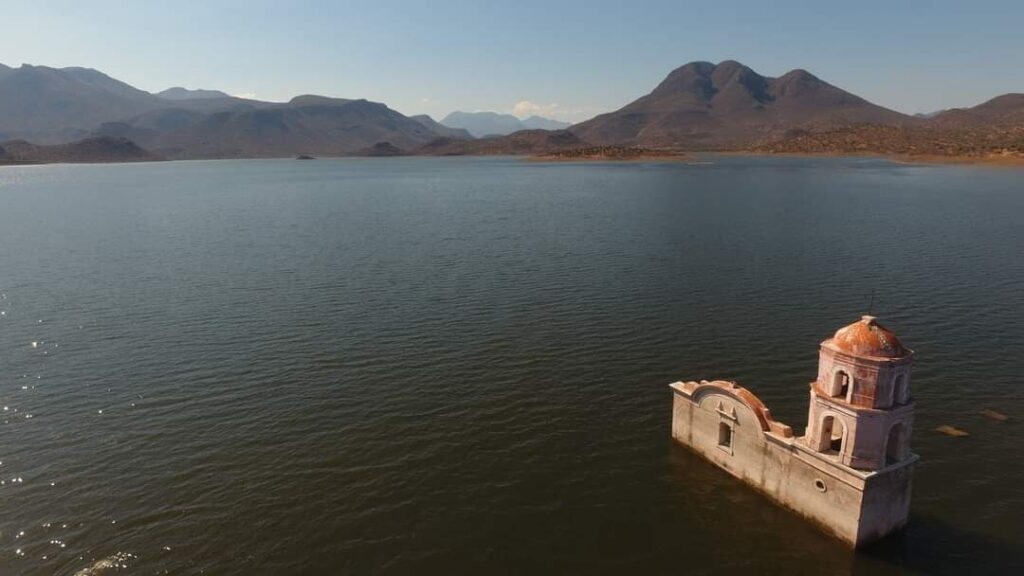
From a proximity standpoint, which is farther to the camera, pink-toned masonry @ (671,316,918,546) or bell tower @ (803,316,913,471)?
pink-toned masonry @ (671,316,918,546)

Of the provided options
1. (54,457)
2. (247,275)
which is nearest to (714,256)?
(247,275)

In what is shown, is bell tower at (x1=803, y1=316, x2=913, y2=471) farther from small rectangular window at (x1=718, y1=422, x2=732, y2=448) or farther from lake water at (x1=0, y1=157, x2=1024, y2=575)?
small rectangular window at (x1=718, y1=422, x2=732, y2=448)

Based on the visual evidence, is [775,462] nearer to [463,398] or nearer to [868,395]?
[868,395]

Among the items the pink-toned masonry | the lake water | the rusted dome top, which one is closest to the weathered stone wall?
the pink-toned masonry

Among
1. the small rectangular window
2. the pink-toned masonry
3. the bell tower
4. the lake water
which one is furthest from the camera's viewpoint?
the small rectangular window

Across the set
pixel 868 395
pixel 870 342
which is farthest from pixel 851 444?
pixel 870 342

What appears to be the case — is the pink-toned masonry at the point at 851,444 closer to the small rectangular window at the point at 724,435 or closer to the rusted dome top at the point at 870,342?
the rusted dome top at the point at 870,342

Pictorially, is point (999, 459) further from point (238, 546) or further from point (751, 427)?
point (238, 546)
